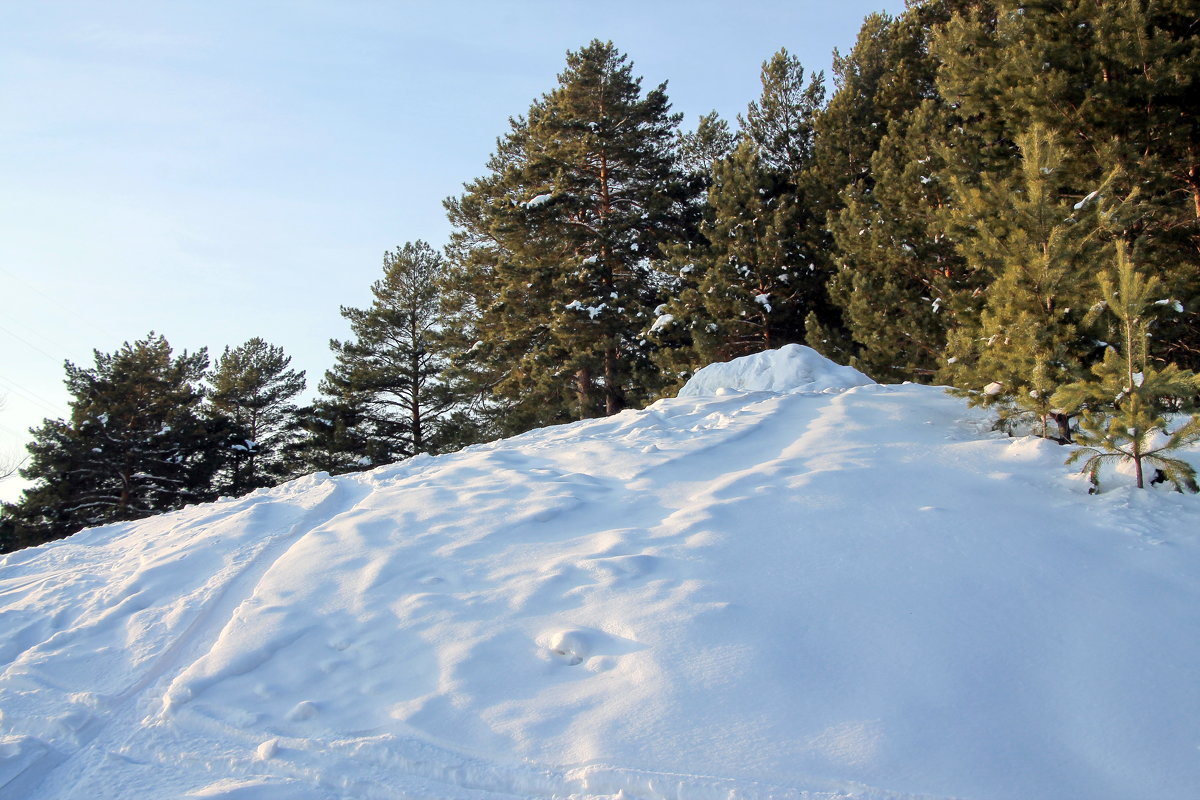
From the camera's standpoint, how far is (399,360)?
77.6 ft

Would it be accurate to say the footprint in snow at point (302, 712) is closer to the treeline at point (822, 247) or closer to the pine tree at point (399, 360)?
the treeline at point (822, 247)

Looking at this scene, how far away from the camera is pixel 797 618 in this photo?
13.1 ft

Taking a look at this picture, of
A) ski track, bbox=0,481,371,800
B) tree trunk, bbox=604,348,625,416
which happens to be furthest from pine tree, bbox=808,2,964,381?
ski track, bbox=0,481,371,800

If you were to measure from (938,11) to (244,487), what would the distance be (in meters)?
25.3

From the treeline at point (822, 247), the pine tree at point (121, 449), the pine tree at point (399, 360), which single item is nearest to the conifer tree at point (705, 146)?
the treeline at point (822, 247)

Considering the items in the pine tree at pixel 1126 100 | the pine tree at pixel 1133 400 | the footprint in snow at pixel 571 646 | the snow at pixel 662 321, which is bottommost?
the footprint in snow at pixel 571 646

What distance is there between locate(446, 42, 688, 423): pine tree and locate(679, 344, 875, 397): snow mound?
7378 mm

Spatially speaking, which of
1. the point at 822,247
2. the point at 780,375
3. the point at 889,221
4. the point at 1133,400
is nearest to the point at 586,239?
the point at 822,247

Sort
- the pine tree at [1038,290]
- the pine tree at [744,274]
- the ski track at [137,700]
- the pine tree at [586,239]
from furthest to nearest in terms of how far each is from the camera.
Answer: the pine tree at [586,239] → the pine tree at [744,274] → the pine tree at [1038,290] → the ski track at [137,700]

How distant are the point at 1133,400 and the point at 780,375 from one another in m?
5.47

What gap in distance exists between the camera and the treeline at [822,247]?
6.59 m

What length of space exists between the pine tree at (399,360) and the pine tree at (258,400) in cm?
356

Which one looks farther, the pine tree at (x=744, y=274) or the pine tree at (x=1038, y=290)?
the pine tree at (x=744, y=274)

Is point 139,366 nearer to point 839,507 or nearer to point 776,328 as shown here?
point 776,328
